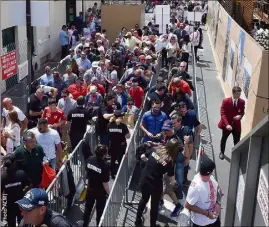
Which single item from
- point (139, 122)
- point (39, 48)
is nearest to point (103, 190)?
point (139, 122)

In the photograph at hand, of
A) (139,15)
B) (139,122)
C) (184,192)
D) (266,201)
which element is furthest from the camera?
(139,15)

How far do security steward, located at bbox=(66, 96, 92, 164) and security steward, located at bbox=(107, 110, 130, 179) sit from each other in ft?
2.81

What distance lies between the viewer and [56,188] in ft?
25.0

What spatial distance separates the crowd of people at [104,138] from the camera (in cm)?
624

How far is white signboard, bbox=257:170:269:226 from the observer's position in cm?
236

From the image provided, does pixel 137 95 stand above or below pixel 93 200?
above

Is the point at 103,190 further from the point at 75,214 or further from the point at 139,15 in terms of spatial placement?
the point at 139,15

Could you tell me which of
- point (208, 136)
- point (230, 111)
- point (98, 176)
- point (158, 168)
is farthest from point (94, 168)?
point (208, 136)

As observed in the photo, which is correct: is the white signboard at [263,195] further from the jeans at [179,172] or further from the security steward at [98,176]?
the jeans at [179,172]

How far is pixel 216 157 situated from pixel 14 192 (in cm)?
534

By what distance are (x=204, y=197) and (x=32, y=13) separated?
→ 5400mm

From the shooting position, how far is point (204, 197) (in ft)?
19.7

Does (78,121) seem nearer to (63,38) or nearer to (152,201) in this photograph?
(152,201)

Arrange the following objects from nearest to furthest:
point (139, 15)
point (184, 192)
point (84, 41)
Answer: point (184, 192) → point (84, 41) → point (139, 15)
